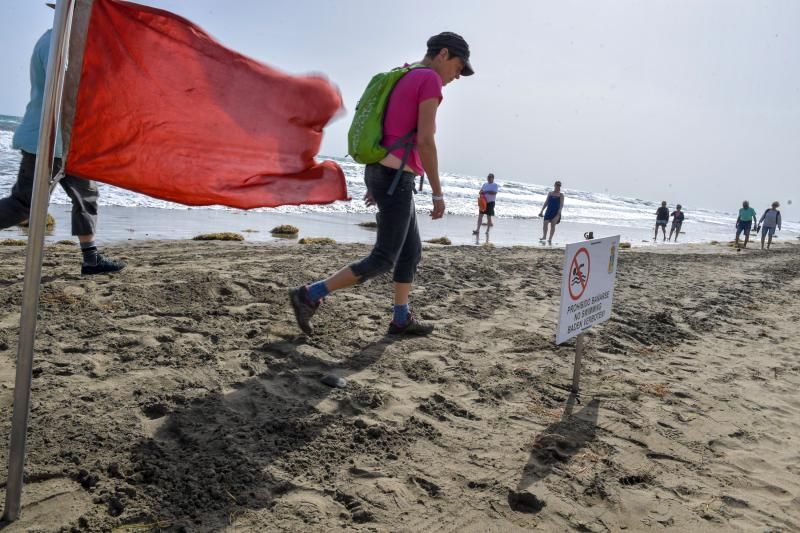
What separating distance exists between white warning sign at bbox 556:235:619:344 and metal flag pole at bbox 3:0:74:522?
7.75 ft

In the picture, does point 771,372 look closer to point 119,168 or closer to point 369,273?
point 369,273

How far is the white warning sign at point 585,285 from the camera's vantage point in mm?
3164

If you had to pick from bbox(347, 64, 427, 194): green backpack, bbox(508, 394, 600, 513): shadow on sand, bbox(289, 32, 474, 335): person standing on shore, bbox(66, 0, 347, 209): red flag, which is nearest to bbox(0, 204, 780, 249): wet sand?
bbox(289, 32, 474, 335): person standing on shore

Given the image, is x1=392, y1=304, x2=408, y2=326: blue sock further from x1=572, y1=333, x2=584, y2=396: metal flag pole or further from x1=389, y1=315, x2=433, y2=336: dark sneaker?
x1=572, y1=333, x2=584, y2=396: metal flag pole

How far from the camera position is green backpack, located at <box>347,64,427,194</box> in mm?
3414

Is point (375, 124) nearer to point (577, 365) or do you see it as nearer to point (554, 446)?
point (577, 365)

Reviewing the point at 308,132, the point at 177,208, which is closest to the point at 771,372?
the point at 308,132

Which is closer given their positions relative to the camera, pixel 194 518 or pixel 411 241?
pixel 194 518

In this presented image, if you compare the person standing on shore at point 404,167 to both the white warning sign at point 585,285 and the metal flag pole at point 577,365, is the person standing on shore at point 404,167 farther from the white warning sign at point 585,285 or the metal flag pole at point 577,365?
the metal flag pole at point 577,365

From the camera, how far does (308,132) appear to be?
251 cm

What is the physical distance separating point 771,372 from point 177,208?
48.8ft

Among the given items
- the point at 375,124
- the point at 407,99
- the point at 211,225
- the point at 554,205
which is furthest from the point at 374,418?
the point at 554,205

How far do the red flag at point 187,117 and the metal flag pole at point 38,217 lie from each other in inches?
6.4

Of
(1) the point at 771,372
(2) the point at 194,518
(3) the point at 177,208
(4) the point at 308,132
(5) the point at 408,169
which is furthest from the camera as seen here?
(3) the point at 177,208
